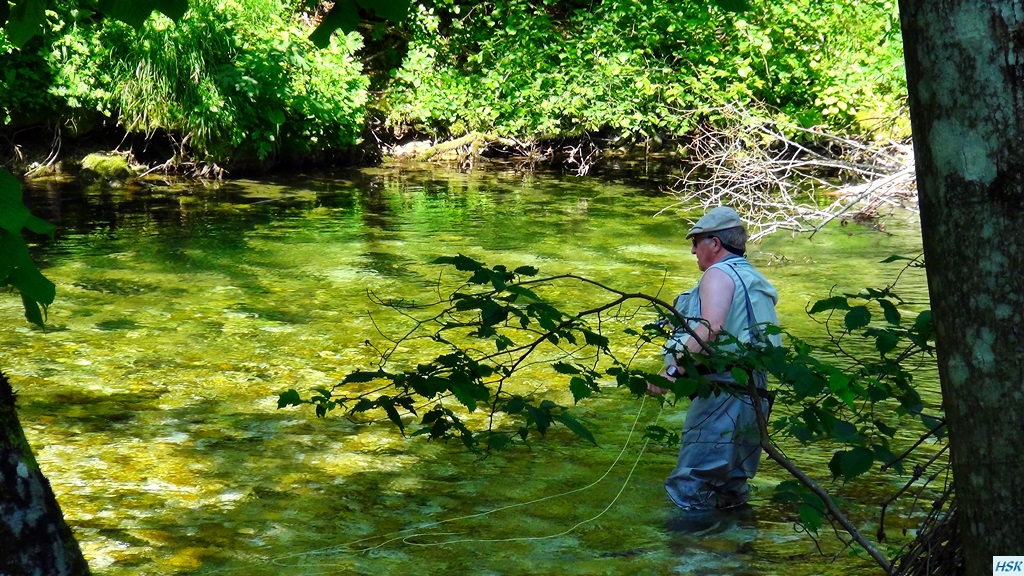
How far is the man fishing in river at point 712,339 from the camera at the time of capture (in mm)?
5102

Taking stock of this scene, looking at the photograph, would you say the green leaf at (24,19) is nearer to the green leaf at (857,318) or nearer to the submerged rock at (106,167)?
the green leaf at (857,318)

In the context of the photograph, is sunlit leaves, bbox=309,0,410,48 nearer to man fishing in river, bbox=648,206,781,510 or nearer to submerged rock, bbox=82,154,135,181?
man fishing in river, bbox=648,206,781,510

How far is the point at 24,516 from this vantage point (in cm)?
275

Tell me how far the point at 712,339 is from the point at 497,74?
1618cm

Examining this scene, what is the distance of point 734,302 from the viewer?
5137 mm

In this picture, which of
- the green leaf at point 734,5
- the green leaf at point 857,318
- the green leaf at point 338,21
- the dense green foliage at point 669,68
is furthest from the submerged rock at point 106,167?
the green leaf at point 734,5

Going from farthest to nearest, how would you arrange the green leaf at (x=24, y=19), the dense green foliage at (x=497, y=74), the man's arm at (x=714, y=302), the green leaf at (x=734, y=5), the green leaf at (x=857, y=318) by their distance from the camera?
1. the dense green foliage at (x=497, y=74)
2. the man's arm at (x=714, y=302)
3. the green leaf at (x=857, y=318)
4. the green leaf at (x=24, y=19)
5. the green leaf at (x=734, y=5)

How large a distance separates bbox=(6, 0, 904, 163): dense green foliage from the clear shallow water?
3174mm

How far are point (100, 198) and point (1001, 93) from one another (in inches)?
650

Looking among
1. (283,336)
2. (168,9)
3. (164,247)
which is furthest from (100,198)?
(168,9)

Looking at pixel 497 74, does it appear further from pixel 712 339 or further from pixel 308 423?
pixel 712 339

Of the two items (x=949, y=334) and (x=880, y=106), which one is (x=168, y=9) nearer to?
(x=949, y=334)

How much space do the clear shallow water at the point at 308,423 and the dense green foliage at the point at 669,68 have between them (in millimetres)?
3970

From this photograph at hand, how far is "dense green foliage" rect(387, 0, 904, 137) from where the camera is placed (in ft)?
59.7
